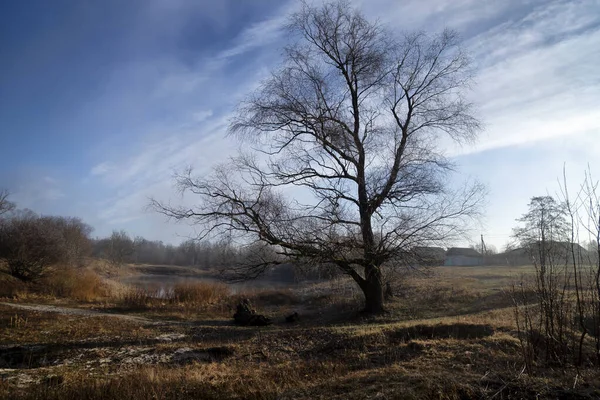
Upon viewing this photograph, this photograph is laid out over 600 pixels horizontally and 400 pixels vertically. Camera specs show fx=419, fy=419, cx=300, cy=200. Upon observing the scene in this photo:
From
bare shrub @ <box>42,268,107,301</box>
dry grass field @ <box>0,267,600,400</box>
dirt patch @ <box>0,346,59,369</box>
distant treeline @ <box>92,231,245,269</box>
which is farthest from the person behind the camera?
distant treeline @ <box>92,231,245,269</box>

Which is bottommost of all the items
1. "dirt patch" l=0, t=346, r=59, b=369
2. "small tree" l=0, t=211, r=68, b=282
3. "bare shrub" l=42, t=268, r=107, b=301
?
"dirt patch" l=0, t=346, r=59, b=369

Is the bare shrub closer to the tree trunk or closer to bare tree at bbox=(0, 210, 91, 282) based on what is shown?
bare tree at bbox=(0, 210, 91, 282)

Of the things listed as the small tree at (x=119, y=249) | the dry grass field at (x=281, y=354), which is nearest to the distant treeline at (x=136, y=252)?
the small tree at (x=119, y=249)

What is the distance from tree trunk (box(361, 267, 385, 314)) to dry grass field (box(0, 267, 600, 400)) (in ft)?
1.41

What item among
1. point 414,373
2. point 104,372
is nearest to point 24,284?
point 104,372

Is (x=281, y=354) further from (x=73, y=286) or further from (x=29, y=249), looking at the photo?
(x=29, y=249)

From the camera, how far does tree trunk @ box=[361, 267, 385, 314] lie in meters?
15.5

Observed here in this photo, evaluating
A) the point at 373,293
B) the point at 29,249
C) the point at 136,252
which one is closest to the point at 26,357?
the point at 373,293

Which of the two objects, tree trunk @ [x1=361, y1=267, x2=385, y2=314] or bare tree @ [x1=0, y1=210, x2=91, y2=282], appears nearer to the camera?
tree trunk @ [x1=361, y1=267, x2=385, y2=314]

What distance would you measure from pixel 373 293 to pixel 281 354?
7.33 metres

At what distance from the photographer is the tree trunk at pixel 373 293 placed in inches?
610

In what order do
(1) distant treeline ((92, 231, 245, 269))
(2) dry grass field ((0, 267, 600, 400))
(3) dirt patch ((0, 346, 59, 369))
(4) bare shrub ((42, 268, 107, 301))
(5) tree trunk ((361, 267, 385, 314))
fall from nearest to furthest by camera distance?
1. (2) dry grass field ((0, 267, 600, 400))
2. (3) dirt patch ((0, 346, 59, 369))
3. (5) tree trunk ((361, 267, 385, 314))
4. (4) bare shrub ((42, 268, 107, 301))
5. (1) distant treeline ((92, 231, 245, 269))

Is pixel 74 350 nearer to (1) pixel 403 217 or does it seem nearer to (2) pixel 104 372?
(2) pixel 104 372

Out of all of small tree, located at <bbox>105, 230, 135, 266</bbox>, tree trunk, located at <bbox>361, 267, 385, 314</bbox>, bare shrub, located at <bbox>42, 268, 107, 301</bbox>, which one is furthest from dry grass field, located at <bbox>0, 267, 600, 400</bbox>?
small tree, located at <bbox>105, 230, 135, 266</bbox>
